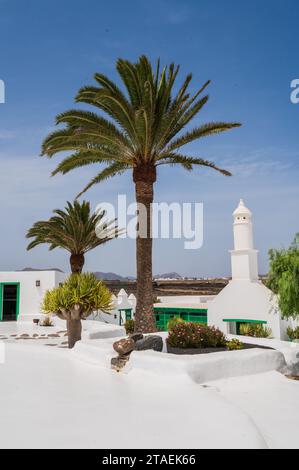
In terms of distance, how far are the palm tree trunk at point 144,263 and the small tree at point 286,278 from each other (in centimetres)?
513

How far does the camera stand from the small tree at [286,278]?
12383 mm

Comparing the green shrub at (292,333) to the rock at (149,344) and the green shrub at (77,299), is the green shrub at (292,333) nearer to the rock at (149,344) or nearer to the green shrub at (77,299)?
the green shrub at (77,299)

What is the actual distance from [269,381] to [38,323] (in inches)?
795

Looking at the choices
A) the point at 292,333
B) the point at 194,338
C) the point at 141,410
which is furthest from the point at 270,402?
the point at 292,333

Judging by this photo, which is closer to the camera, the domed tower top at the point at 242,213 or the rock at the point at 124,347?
the rock at the point at 124,347

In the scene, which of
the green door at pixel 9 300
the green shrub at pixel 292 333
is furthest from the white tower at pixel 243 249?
the green door at pixel 9 300

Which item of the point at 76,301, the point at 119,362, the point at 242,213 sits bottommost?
the point at 119,362

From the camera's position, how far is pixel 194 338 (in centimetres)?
1223

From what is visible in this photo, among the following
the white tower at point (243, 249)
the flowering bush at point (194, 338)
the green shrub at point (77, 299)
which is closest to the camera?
the flowering bush at point (194, 338)

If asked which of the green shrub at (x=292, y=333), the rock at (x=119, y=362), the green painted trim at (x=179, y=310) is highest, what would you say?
the green painted trim at (x=179, y=310)

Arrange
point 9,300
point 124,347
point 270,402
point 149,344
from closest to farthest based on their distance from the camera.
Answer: point 270,402, point 124,347, point 149,344, point 9,300

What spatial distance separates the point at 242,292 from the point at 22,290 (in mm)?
18331

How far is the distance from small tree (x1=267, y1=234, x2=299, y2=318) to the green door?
23836 millimetres

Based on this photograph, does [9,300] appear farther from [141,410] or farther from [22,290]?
[141,410]
